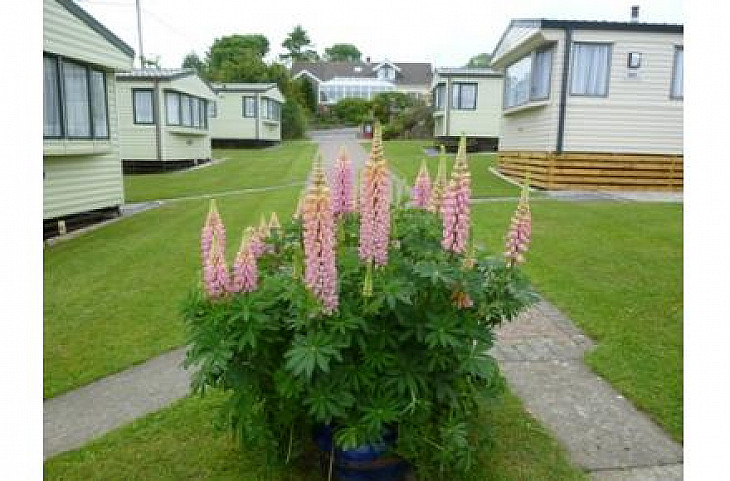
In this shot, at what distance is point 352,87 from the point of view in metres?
65.1

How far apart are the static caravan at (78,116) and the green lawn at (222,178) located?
3801mm

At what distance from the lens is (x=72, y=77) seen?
11156 mm

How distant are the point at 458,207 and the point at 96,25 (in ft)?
37.5

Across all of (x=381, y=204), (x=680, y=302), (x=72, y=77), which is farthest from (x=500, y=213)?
(x=381, y=204)

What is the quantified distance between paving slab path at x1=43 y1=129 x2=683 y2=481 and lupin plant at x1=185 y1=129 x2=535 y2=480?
0.81 meters

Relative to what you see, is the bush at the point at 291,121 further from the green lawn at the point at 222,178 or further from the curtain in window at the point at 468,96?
the curtain in window at the point at 468,96

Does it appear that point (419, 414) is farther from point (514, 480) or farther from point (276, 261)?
point (276, 261)

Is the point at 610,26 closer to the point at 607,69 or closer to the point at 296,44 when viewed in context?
the point at 607,69

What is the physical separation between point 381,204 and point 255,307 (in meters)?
0.76

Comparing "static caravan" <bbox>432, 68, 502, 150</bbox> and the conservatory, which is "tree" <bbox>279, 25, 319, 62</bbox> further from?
"static caravan" <bbox>432, 68, 502, 150</bbox>

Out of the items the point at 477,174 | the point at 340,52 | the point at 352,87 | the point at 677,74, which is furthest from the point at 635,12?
the point at 340,52

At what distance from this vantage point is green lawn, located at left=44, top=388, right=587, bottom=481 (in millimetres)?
3295

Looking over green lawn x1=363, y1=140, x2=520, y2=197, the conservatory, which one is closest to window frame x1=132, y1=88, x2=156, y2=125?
green lawn x1=363, y1=140, x2=520, y2=197

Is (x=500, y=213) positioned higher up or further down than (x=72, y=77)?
further down
